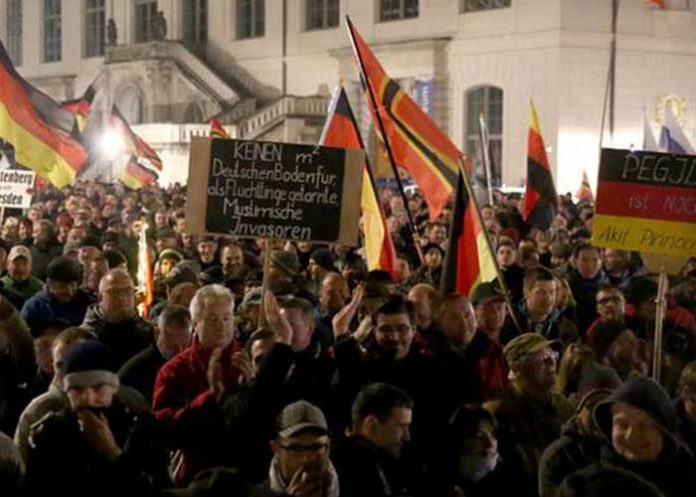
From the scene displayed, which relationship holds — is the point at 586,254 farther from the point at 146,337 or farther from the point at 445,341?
the point at 146,337

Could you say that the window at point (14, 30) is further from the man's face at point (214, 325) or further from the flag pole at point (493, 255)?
the man's face at point (214, 325)

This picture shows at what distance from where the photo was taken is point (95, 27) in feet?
Answer: 161

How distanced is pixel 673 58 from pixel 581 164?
154 inches

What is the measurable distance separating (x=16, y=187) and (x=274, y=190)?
22.5 feet

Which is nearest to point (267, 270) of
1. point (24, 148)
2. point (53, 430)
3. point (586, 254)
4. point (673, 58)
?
point (53, 430)

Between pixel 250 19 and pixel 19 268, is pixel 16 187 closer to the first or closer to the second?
pixel 19 268

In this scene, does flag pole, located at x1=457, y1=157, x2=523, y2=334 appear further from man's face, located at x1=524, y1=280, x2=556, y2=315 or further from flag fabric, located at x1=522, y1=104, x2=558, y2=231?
flag fabric, located at x1=522, y1=104, x2=558, y2=231

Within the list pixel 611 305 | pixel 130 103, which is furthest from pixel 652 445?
pixel 130 103

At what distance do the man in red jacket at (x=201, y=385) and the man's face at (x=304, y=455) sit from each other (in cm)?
A: 76

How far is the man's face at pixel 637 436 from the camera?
4.75 meters

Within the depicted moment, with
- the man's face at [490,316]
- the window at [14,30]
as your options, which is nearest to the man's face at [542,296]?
the man's face at [490,316]

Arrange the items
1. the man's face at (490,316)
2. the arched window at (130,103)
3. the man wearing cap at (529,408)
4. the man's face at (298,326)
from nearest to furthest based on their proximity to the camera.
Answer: the man wearing cap at (529,408) < the man's face at (298,326) < the man's face at (490,316) < the arched window at (130,103)

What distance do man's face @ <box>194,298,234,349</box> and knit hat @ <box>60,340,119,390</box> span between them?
34.5 inches

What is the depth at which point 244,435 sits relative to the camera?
5.37 meters
